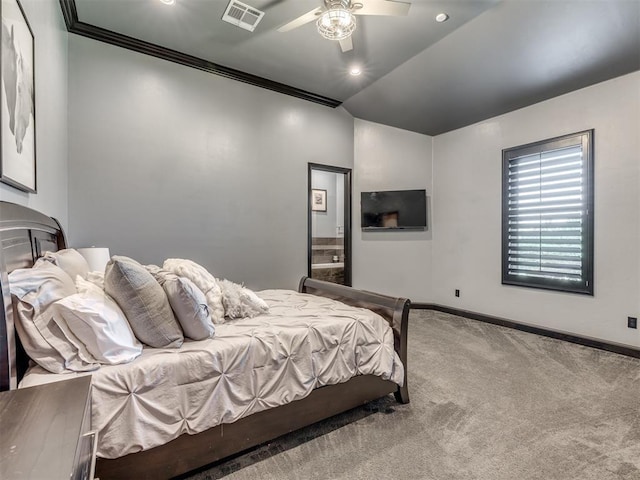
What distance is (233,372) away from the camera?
1.57 meters

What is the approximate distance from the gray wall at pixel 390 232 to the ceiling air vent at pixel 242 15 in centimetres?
237

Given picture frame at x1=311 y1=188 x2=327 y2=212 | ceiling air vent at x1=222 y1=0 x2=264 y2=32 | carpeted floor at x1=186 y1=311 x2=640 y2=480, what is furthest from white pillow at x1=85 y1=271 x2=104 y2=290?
picture frame at x1=311 y1=188 x2=327 y2=212

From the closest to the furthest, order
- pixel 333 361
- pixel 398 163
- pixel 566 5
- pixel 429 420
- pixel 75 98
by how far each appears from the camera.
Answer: pixel 333 361 → pixel 429 420 → pixel 566 5 → pixel 75 98 → pixel 398 163

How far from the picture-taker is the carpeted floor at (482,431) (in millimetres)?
1594

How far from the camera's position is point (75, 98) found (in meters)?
2.96

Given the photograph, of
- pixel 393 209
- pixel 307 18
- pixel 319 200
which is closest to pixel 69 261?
pixel 307 18

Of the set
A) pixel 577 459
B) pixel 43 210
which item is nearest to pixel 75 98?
pixel 43 210

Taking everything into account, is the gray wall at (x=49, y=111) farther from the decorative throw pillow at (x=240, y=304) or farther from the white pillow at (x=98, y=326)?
the decorative throw pillow at (x=240, y=304)

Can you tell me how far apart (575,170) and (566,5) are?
5.93 feet

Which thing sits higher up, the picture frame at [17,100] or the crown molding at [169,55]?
the crown molding at [169,55]

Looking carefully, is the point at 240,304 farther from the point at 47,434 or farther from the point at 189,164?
the point at 189,164

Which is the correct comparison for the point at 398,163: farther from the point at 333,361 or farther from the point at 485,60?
the point at 333,361

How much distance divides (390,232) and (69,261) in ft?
13.5

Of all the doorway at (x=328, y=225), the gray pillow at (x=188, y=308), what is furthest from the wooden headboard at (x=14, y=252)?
the doorway at (x=328, y=225)
